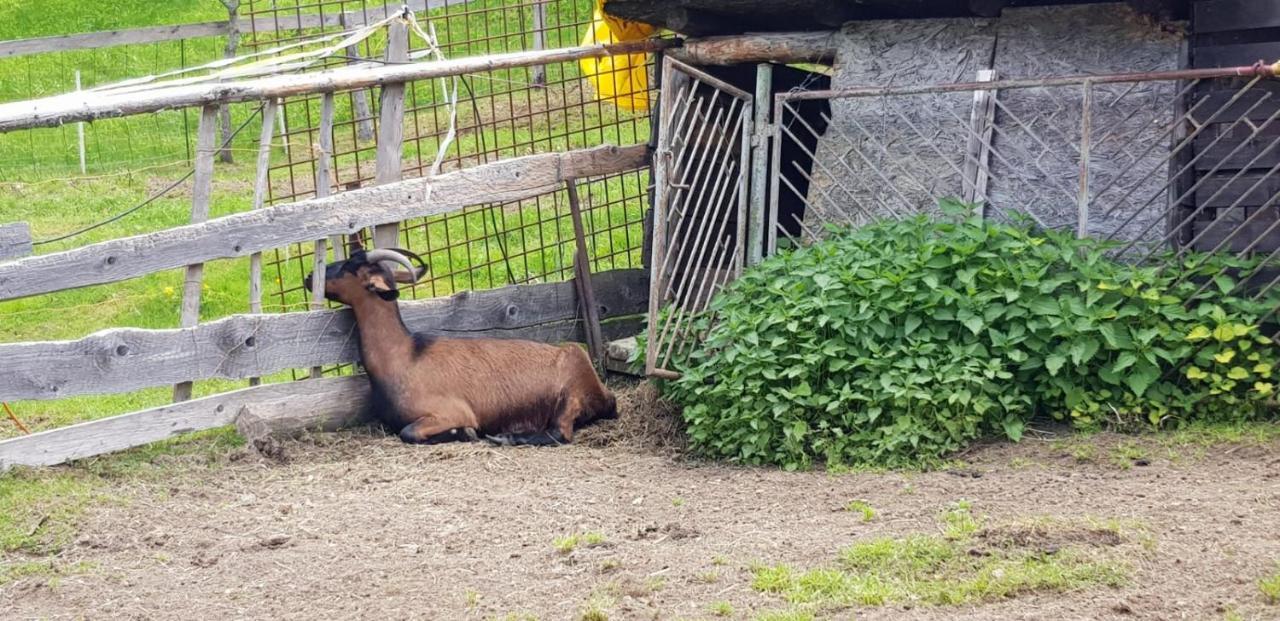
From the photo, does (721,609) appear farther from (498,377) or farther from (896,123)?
(896,123)

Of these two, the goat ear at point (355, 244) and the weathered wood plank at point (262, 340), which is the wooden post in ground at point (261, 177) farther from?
the goat ear at point (355, 244)

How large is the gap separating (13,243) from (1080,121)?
6242mm

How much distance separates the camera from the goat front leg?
7836 millimetres

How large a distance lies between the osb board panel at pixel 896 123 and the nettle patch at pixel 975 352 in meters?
0.86

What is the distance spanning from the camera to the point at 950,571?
5.14 metres

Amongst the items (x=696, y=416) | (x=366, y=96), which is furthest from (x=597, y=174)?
(x=366, y=96)

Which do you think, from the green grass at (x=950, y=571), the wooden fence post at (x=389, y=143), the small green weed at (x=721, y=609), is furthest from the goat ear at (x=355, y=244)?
the small green weed at (x=721, y=609)

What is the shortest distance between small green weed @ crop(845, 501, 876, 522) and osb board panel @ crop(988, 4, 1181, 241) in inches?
84.8

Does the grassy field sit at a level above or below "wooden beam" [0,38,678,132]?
below

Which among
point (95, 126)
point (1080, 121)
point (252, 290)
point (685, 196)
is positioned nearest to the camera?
point (1080, 121)

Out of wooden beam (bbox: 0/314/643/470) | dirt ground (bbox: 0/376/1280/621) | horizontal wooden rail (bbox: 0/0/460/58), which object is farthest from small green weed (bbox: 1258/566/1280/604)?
horizontal wooden rail (bbox: 0/0/460/58)

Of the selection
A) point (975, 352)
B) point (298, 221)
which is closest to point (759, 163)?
point (975, 352)

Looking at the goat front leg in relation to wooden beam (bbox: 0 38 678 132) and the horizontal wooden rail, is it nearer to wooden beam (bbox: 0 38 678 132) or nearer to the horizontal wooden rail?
wooden beam (bbox: 0 38 678 132)

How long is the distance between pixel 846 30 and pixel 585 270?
222cm
